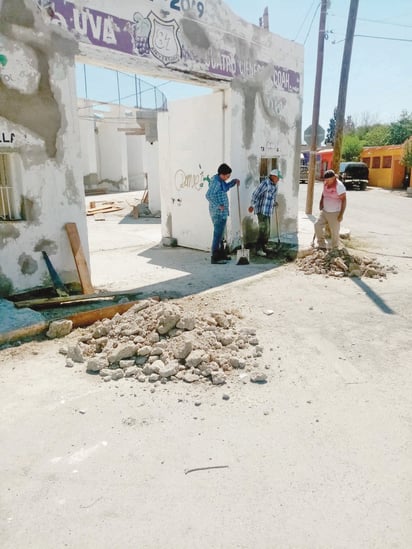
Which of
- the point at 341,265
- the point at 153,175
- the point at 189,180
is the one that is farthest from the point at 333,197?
the point at 153,175

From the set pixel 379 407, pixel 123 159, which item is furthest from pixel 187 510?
pixel 123 159

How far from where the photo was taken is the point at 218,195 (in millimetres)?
8141

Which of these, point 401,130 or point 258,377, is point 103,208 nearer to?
point 258,377

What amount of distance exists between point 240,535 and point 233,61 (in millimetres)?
8173

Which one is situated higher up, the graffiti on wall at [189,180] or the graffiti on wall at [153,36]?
the graffiti on wall at [153,36]

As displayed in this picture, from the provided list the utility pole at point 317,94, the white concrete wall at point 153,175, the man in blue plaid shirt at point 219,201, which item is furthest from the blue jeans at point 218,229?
the white concrete wall at point 153,175

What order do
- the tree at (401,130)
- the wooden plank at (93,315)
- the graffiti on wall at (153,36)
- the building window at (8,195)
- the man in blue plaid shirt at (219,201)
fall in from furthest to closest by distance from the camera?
the tree at (401,130) → the man in blue plaid shirt at (219,201) → the graffiti on wall at (153,36) → the building window at (8,195) → the wooden plank at (93,315)

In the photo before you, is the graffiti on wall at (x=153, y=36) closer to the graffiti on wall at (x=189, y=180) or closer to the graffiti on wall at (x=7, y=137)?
the graffiti on wall at (x=7, y=137)

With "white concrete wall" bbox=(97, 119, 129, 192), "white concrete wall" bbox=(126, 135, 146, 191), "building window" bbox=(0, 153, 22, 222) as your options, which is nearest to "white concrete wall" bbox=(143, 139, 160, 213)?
"building window" bbox=(0, 153, 22, 222)

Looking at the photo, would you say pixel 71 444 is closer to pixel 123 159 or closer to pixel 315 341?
pixel 315 341

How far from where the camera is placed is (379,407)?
3.42 meters

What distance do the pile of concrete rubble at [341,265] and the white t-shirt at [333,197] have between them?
3.51 feet

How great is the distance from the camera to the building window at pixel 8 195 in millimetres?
5574

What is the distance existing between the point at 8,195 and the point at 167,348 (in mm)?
3162
